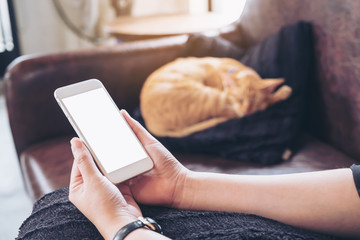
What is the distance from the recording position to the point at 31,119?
1135mm

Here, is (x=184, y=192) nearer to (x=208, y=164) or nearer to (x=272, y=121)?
(x=208, y=164)

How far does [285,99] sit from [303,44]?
17cm

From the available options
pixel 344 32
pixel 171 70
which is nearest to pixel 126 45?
pixel 171 70

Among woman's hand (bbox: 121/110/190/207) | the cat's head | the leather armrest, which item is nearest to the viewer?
woman's hand (bbox: 121/110/190/207)

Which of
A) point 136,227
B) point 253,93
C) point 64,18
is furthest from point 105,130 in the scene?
point 64,18

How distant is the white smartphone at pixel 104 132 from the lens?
0.64 metres

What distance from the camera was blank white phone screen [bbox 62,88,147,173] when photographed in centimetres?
65

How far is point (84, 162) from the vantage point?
1.89 feet

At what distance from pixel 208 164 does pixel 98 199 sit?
427 mm

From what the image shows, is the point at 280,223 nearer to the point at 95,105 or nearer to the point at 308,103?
the point at 95,105

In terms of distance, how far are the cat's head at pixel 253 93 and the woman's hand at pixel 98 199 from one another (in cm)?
52

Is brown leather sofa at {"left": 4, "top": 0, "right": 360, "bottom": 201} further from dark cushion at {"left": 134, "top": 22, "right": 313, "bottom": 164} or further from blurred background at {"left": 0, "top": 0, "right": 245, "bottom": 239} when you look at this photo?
blurred background at {"left": 0, "top": 0, "right": 245, "bottom": 239}

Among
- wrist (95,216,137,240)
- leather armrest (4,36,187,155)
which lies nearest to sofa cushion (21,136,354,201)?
leather armrest (4,36,187,155)

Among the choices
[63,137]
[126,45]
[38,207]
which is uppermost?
[126,45]
